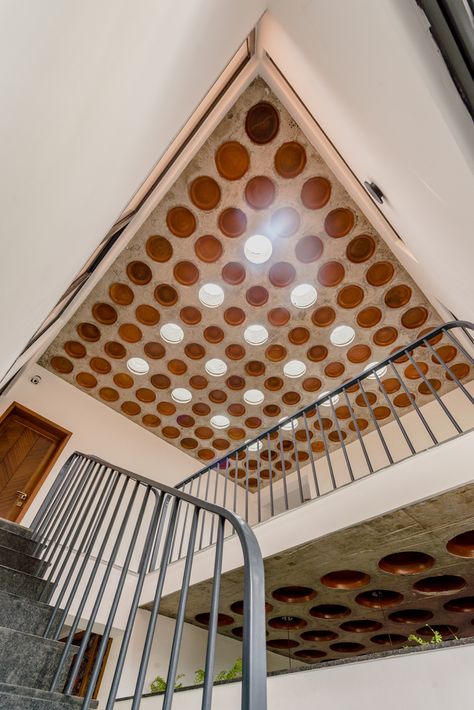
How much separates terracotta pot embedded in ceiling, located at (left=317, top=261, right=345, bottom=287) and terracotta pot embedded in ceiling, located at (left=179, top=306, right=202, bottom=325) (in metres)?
1.90

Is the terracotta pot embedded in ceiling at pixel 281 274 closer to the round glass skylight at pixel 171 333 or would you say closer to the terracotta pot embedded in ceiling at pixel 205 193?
the terracotta pot embedded in ceiling at pixel 205 193

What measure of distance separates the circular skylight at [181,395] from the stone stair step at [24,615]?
4.74 m

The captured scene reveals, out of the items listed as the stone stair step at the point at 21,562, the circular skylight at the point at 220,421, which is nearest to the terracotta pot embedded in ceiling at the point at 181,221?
the circular skylight at the point at 220,421

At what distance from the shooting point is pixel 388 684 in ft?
7.16

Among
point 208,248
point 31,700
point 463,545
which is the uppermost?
point 208,248

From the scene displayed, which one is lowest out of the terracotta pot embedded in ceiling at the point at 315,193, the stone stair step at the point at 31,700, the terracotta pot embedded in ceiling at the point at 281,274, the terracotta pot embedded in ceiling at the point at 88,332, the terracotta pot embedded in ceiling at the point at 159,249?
the stone stair step at the point at 31,700

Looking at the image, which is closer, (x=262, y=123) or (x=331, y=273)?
(x=262, y=123)

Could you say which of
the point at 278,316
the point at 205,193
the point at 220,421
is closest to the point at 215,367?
the point at 220,421

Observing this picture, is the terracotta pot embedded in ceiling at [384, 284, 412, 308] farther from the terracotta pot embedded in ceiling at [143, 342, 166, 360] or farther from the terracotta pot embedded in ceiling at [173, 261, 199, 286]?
the terracotta pot embedded in ceiling at [143, 342, 166, 360]

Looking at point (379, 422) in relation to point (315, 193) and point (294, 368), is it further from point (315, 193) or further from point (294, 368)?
point (315, 193)

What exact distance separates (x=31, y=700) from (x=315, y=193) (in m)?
4.71

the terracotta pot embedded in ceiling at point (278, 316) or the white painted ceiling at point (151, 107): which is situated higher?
the terracotta pot embedded in ceiling at point (278, 316)

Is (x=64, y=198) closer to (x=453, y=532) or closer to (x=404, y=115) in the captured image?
(x=404, y=115)

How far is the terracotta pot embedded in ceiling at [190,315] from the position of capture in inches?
215
